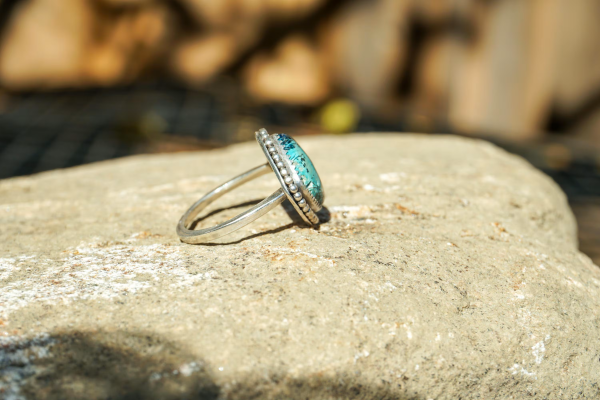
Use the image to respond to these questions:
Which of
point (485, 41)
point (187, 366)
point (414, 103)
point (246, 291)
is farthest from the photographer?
point (414, 103)

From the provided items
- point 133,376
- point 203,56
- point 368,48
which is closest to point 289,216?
A: point 133,376

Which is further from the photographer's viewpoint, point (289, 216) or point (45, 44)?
point (45, 44)

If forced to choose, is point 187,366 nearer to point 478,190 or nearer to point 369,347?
point 369,347

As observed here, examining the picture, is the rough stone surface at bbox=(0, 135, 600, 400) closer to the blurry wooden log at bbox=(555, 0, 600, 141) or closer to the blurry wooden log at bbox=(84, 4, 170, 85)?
the blurry wooden log at bbox=(555, 0, 600, 141)

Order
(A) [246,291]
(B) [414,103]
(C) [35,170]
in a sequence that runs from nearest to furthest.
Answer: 1. (A) [246,291]
2. (C) [35,170]
3. (B) [414,103]

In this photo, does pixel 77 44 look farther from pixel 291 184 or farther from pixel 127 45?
pixel 291 184

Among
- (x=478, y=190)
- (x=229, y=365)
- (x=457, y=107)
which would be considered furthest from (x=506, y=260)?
(x=457, y=107)

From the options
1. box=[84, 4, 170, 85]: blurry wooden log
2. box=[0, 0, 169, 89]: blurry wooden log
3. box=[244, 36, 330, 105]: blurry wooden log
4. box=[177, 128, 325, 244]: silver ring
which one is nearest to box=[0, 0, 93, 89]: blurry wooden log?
box=[0, 0, 169, 89]: blurry wooden log
